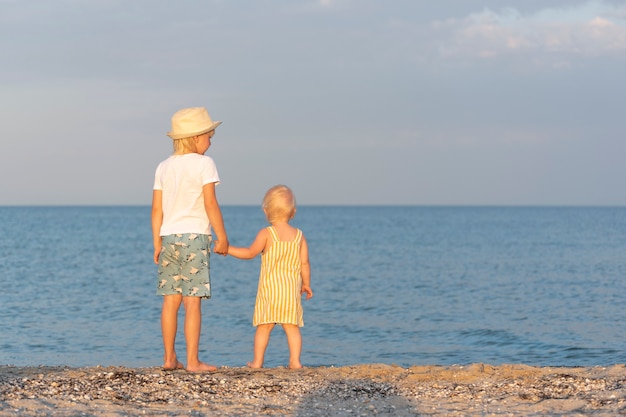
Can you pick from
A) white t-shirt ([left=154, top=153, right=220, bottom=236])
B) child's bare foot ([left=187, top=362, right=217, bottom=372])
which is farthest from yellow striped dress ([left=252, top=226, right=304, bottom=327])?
white t-shirt ([left=154, top=153, right=220, bottom=236])

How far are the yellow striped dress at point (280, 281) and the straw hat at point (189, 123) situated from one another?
1.12 meters

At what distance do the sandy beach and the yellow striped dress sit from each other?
512 millimetres

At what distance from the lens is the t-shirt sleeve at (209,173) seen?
6.29 metres

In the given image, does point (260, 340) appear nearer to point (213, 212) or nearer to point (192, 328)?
point (192, 328)

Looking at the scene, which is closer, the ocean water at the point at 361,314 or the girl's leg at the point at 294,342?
the girl's leg at the point at 294,342

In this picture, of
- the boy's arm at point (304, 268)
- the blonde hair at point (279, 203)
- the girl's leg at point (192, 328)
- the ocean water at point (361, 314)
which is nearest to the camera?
the girl's leg at point (192, 328)

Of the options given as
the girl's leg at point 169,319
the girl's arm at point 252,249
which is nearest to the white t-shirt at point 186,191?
the girl's arm at point 252,249

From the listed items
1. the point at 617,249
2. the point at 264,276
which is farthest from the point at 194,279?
the point at 617,249

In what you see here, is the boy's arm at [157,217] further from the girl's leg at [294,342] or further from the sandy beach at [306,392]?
the girl's leg at [294,342]

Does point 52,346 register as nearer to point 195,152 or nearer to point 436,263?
point 195,152

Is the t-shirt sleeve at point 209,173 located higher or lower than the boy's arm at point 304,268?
higher

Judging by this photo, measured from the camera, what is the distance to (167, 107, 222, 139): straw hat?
6418mm

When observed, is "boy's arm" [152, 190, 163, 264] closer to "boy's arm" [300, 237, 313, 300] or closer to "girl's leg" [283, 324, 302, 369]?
"boy's arm" [300, 237, 313, 300]

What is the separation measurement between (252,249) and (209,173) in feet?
2.74
